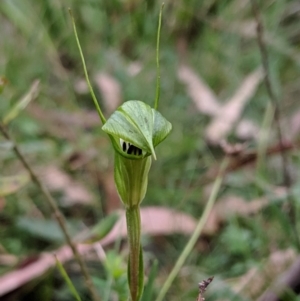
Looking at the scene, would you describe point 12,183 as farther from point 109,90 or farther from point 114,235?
point 109,90

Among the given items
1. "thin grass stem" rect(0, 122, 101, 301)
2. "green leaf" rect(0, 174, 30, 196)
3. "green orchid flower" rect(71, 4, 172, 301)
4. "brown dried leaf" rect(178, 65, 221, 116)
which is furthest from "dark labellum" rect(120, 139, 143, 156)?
"brown dried leaf" rect(178, 65, 221, 116)

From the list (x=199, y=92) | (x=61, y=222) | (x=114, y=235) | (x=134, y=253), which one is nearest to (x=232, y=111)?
(x=199, y=92)

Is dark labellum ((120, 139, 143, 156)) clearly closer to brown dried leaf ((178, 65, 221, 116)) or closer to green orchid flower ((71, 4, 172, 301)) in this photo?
green orchid flower ((71, 4, 172, 301))

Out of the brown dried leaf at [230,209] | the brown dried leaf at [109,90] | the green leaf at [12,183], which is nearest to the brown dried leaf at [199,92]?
the brown dried leaf at [109,90]

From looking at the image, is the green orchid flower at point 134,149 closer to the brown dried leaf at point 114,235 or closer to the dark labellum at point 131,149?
the dark labellum at point 131,149

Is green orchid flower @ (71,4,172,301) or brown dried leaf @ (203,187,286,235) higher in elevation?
brown dried leaf @ (203,187,286,235)
